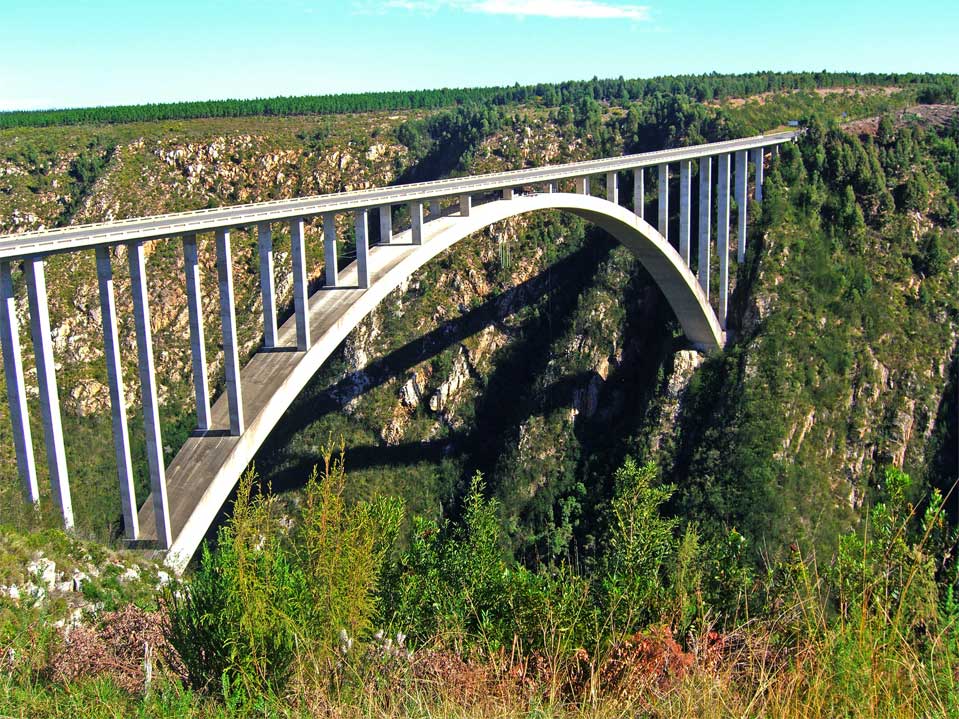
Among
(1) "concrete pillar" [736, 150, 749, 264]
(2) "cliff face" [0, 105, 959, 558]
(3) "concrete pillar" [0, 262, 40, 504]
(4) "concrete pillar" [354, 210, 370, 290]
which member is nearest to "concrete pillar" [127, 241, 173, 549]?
(3) "concrete pillar" [0, 262, 40, 504]

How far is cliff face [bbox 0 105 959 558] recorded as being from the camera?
3531 centimetres

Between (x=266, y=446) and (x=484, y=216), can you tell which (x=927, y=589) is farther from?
(x=266, y=446)

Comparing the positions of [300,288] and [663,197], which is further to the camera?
[663,197]

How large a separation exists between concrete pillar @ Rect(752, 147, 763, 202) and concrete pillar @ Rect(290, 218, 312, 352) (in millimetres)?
28956

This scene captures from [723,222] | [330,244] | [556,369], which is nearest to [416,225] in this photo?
[330,244]

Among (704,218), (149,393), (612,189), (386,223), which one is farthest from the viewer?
(704,218)

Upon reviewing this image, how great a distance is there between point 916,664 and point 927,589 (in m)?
1.00

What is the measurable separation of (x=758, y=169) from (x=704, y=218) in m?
8.06

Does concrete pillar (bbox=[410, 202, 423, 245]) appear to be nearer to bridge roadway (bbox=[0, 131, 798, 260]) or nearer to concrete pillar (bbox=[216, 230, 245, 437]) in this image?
bridge roadway (bbox=[0, 131, 798, 260])

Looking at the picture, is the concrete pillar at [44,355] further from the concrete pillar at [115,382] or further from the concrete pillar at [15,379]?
the concrete pillar at [115,382]

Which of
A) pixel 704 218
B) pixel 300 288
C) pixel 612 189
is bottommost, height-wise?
pixel 300 288

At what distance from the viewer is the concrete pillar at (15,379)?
14250 millimetres

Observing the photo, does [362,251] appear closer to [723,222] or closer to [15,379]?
[15,379]

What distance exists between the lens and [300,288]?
63.5ft
